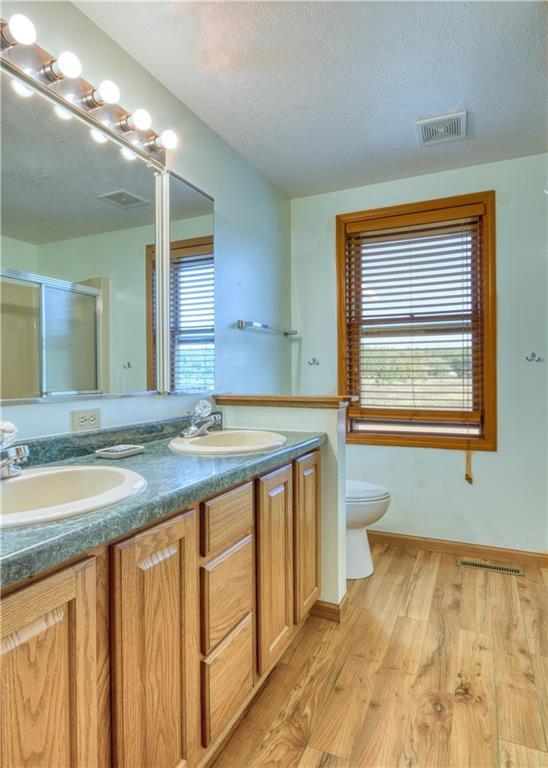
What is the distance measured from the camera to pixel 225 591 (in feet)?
3.88

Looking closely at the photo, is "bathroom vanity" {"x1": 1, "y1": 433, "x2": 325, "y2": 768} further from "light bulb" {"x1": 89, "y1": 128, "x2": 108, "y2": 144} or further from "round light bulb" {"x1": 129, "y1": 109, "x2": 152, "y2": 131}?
"round light bulb" {"x1": 129, "y1": 109, "x2": 152, "y2": 131}

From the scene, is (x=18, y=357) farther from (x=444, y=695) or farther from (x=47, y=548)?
(x=444, y=695)

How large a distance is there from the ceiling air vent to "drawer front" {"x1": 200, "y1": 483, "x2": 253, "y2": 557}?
6.55 ft

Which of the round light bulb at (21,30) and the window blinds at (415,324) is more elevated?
the round light bulb at (21,30)

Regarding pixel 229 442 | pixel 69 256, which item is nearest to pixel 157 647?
pixel 229 442

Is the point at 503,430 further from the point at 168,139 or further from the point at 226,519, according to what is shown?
the point at 168,139

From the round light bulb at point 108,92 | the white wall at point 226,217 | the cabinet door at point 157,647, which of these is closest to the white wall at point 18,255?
the white wall at point 226,217

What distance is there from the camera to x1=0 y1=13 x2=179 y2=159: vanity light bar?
1.20 meters

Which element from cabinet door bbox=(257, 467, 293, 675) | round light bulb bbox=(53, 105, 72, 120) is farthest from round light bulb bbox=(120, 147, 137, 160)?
cabinet door bbox=(257, 467, 293, 675)

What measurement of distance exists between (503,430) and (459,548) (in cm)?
77

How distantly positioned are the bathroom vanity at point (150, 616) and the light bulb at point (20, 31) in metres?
1.20

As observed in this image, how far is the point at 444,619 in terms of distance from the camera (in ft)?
6.41

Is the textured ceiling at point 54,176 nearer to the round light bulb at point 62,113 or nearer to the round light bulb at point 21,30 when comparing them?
the round light bulb at point 62,113

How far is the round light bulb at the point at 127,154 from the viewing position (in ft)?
5.36
